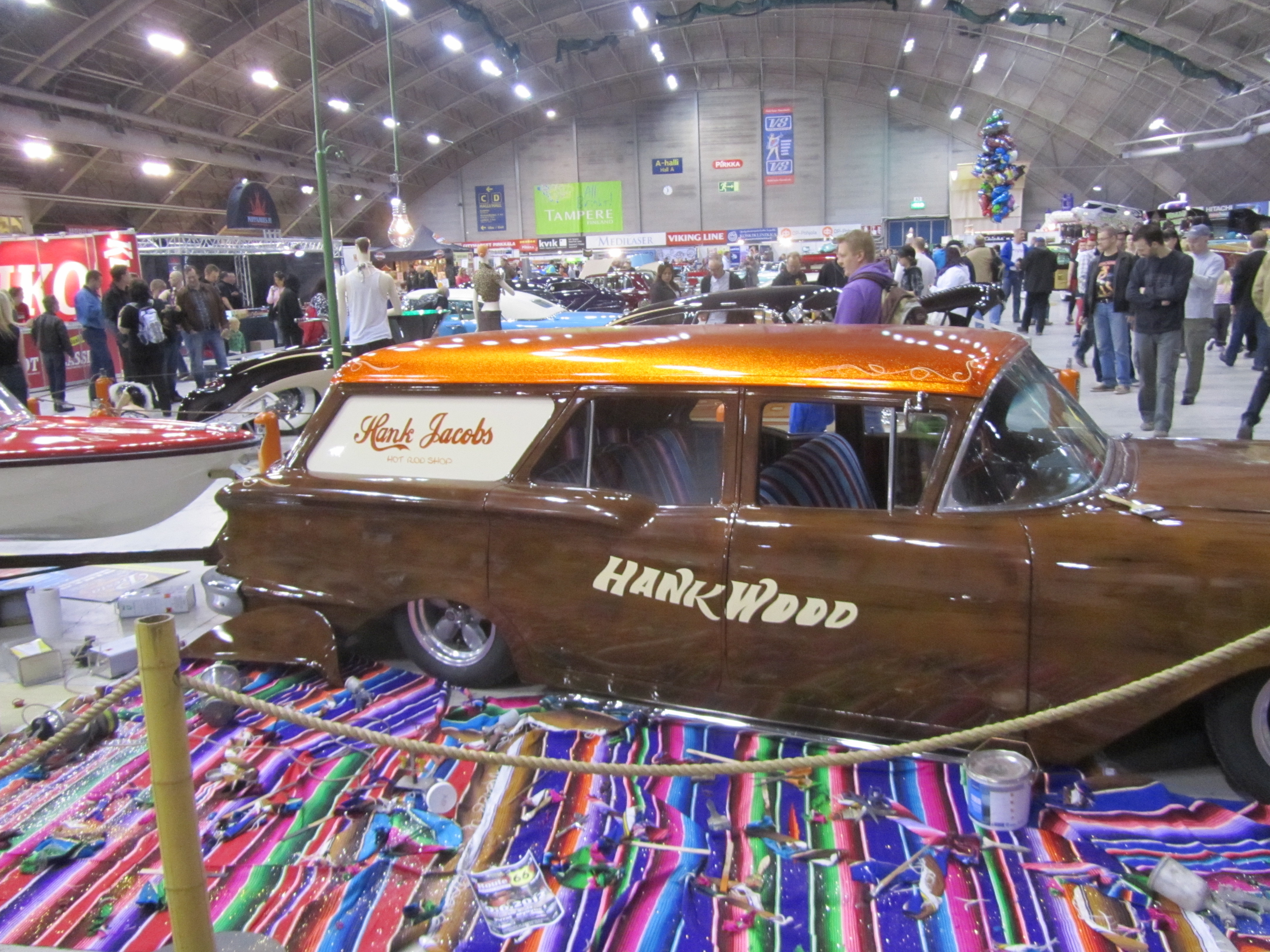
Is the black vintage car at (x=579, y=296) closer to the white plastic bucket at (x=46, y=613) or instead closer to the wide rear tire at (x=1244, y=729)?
the white plastic bucket at (x=46, y=613)

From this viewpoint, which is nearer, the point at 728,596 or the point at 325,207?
the point at 728,596

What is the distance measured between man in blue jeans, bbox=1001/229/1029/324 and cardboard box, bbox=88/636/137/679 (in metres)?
15.2

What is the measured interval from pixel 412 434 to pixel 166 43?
2247cm

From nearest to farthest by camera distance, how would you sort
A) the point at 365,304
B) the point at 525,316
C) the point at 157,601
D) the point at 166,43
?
the point at 157,601
the point at 365,304
the point at 525,316
the point at 166,43

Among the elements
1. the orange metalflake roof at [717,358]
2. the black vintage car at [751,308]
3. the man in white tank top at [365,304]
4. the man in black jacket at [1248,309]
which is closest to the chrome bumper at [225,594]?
the orange metalflake roof at [717,358]

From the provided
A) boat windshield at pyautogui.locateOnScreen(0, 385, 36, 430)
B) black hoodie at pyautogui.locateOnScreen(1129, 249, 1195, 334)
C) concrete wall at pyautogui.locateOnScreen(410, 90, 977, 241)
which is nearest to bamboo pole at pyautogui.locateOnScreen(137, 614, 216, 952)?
boat windshield at pyautogui.locateOnScreen(0, 385, 36, 430)

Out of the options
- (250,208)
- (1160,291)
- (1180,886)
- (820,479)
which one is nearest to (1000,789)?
(1180,886)

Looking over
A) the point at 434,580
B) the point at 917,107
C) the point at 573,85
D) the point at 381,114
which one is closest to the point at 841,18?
the point at 917,107

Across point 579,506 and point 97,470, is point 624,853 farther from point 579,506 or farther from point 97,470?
point 97,470

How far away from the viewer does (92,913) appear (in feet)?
7.67

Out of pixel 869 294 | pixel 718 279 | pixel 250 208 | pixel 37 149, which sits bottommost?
pixel 869 294

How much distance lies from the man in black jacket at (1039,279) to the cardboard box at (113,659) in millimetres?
12109

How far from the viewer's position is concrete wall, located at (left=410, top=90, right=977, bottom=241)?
114ft

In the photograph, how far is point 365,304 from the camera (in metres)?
8.58
